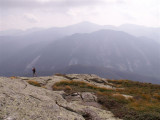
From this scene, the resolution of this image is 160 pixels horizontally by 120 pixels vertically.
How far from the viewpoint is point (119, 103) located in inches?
667

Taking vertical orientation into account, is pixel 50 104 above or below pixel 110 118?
above

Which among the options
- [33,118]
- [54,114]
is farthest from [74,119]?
[33,118]

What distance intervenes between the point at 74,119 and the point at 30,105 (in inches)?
134

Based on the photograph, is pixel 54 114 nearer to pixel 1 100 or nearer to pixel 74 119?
pixel 74 119

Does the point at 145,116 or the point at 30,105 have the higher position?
the point at 30,105

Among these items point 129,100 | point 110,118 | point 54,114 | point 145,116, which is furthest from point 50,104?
point 129,100

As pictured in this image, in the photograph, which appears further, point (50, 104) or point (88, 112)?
point (88, 112)

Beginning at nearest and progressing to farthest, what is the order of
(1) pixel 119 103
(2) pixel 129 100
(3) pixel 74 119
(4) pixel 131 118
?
1. (3) pixel 74 119
2. (4) pixel 131 118
3. (1) pixel 119 103
4. (2) pixel 129 100

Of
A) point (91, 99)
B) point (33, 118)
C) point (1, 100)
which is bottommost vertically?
point (91, 99)

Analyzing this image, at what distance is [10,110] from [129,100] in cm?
1437

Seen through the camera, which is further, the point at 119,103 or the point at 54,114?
the point at 119,103

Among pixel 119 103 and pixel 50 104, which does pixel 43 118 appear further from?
pixel 119 103

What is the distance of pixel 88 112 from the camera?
501 inches

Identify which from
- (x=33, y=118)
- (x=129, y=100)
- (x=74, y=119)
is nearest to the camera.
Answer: (x=33, y=118)
